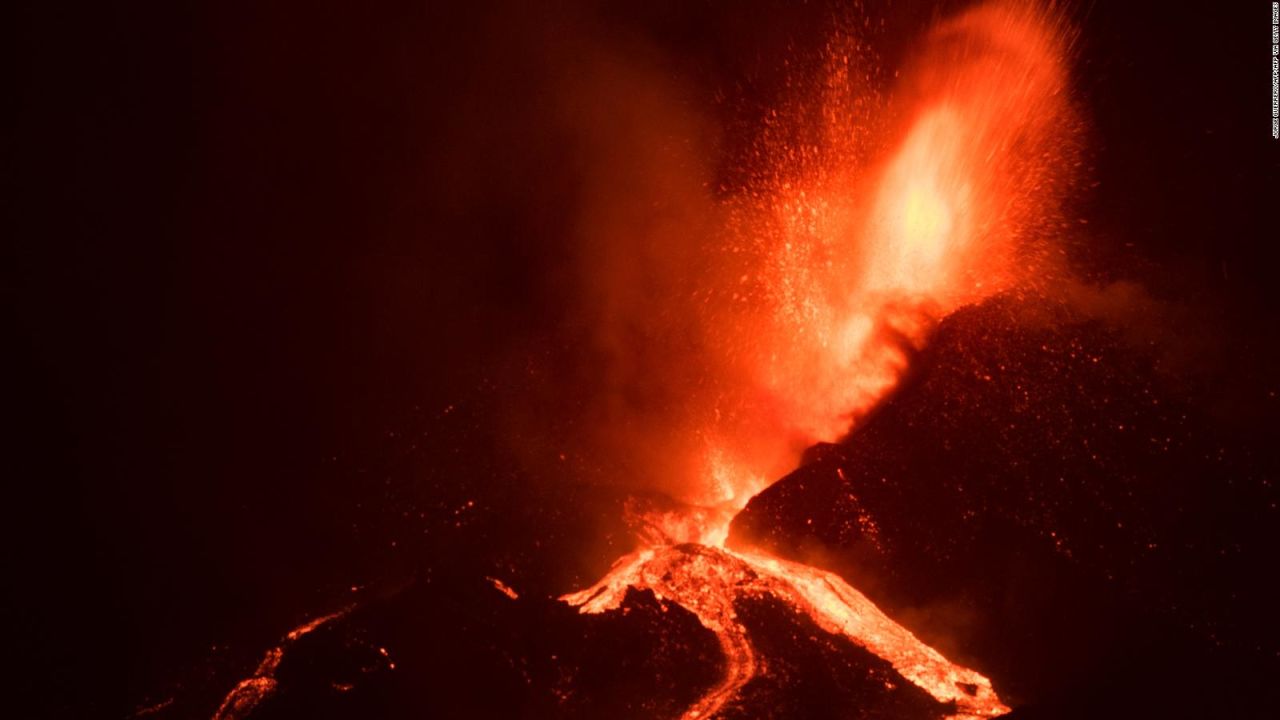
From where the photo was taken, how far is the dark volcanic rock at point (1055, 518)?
19.3 ft

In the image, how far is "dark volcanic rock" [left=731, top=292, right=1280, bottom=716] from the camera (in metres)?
5.87

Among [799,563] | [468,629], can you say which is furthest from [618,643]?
[799,563]

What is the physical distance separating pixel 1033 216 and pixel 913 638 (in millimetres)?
4526

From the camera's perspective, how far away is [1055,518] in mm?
6332

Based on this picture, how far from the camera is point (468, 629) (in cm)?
539

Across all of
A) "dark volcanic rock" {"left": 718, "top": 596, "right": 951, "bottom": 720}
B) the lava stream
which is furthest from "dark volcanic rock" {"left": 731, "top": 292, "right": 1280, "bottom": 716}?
"dark volcanic rock" {"left": 718, "top": 596, "right": 951, "bottom": 720}

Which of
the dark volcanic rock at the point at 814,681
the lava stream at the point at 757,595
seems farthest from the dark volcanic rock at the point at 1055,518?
the dark volcanic rock at the point at 814,681

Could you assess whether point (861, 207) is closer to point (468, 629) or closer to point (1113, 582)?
point (1113, 582)

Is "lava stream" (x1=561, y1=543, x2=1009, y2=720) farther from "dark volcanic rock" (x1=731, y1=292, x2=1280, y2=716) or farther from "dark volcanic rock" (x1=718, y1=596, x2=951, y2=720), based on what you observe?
"dark volcanic rock" (x1=731, y1=292, x2=1280, y2=716)

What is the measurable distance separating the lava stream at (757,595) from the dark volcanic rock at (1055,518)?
22 centimetres

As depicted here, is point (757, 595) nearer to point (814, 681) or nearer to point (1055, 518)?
point (814, 681)

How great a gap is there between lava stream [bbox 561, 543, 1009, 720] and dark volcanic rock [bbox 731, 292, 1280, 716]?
0.22m

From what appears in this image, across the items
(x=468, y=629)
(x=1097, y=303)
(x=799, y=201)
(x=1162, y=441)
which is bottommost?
(x=468, y=629)

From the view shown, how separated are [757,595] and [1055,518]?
2588mm
